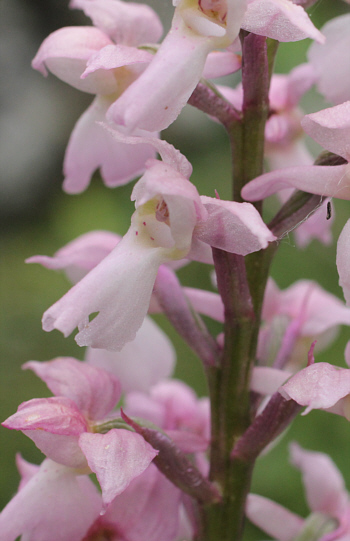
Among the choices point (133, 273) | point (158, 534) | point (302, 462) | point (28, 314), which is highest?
point (133, 273)

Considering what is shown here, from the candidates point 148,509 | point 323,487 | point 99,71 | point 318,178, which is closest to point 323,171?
point 318,178

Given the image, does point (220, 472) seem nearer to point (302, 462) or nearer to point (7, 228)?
point (302, 462)

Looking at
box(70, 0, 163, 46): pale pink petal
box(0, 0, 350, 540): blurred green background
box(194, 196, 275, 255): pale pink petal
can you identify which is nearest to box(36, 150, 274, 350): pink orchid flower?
box(194, 196, 275, 255): pale pink petal

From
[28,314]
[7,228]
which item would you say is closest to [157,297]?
[28,314]

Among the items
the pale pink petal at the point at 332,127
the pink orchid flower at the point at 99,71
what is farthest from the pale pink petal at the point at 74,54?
the pale pink petal at the point at 332,127

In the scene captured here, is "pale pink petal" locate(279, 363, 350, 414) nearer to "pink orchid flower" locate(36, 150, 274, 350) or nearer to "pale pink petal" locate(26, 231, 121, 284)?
"pink orchid flower" locate(36, 150, 274, 350)

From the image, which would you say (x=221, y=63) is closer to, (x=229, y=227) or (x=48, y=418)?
(x=229, y=227)
